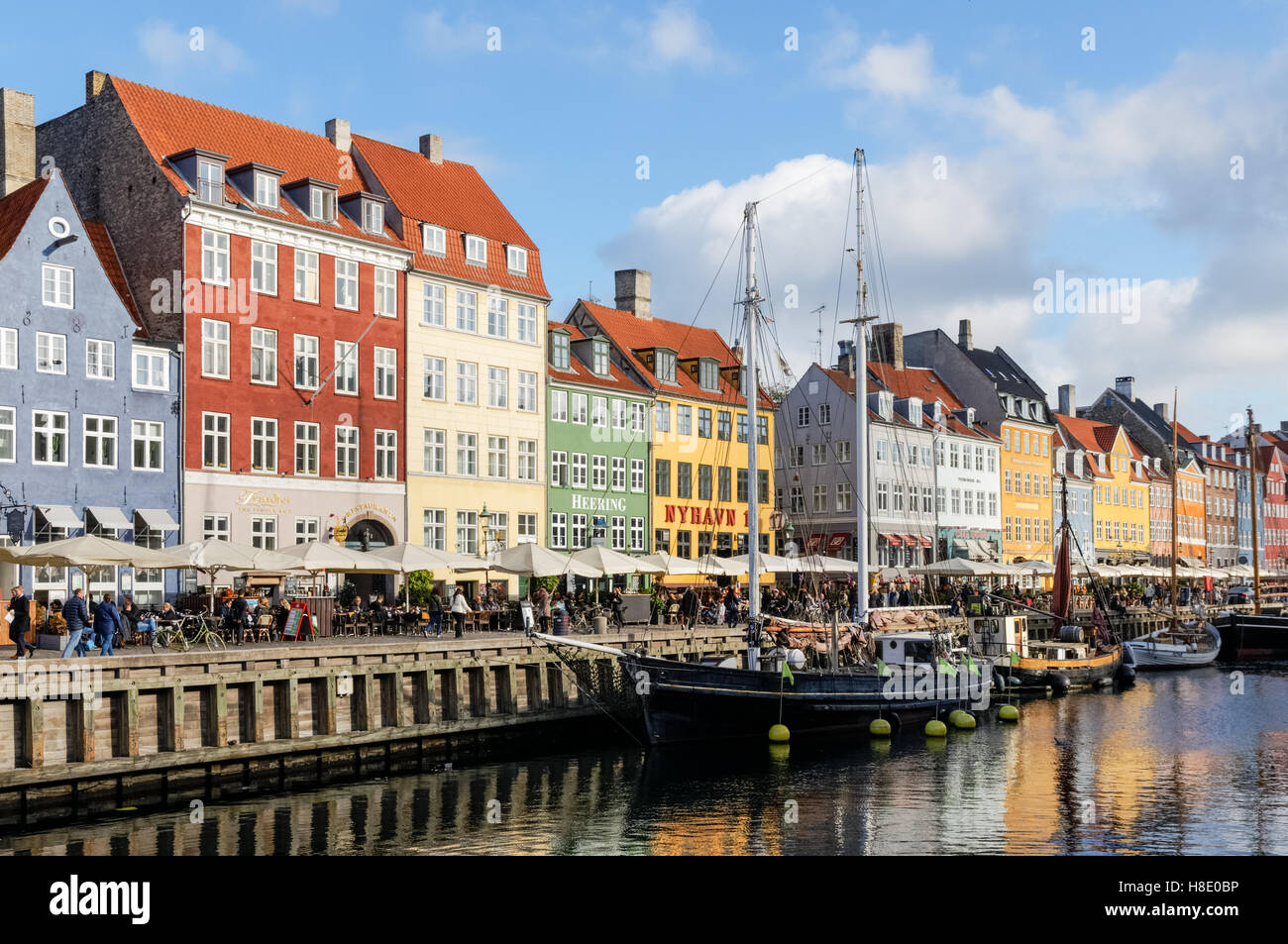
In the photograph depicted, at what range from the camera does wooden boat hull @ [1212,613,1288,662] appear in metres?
61.3

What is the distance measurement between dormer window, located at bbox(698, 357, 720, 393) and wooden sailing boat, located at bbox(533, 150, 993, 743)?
84.1 ft

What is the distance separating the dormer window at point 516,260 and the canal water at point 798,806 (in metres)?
A: 26.8

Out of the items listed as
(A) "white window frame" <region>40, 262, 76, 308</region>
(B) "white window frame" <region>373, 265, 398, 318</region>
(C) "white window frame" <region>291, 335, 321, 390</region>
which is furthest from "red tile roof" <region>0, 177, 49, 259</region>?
(B) "white window frame" <region>373, 265, 398, 318</region>

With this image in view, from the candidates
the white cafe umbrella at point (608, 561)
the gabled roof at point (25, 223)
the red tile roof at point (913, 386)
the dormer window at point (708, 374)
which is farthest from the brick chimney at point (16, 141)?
the red tile roof at point (913, 386)

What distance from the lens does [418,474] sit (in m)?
47.7

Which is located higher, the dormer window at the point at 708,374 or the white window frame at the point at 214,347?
the dormer window at the point at 708,374

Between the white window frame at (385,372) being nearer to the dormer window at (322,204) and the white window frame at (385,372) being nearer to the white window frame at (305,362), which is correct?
the white window frame at (305,362)

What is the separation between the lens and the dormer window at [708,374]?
63625 millimetres

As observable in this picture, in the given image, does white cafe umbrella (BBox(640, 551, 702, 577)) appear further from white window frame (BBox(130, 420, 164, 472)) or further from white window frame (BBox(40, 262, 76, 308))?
white window frame (BBox(40, 262, 76, 308))

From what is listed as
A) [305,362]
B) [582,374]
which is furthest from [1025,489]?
[305,362]

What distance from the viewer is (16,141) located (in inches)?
1670

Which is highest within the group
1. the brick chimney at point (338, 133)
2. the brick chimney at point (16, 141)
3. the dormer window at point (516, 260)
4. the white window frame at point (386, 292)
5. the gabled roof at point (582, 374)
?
the brick chimney at point (338, 133)

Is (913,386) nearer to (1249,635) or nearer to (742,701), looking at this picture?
(1249,635)
